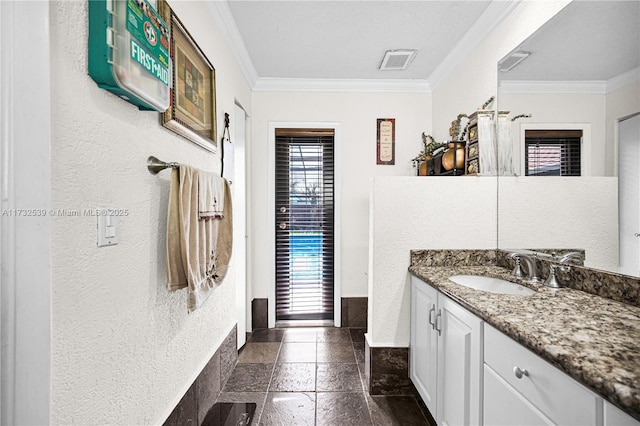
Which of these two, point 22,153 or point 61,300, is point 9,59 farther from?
point 61,300

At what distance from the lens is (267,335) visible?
3031 millimetres

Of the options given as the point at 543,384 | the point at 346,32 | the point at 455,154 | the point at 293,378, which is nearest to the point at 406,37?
the point at 346,32

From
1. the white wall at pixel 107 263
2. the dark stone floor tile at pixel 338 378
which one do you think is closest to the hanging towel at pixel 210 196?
the white wall at pixel 107 263

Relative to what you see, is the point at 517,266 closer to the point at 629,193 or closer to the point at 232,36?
the point at 629,193

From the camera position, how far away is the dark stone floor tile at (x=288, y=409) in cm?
183

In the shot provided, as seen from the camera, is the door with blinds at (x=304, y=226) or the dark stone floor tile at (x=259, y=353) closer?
the dark stone floor tile at (x=259, y=353)

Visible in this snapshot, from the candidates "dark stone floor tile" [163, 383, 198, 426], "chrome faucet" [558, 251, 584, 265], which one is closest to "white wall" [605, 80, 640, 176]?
"chrome faucet" [558, 251, 584, 265]

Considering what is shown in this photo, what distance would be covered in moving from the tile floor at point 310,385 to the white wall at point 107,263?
2.30 ft

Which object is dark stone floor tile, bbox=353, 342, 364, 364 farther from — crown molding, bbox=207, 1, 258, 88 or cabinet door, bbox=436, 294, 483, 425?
crown molding, bbox=207, 1, 258, 88

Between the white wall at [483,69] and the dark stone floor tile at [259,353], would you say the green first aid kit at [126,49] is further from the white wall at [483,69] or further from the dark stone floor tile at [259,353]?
the dark stone floor tile at [259,353]

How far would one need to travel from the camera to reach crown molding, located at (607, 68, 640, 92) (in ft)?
3.92

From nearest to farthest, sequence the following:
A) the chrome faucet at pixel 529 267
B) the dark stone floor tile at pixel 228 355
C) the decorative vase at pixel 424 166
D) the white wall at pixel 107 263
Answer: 1. the white wall at pixel 107 263
2. the chrome faucet at pixel 529 267
3. the dark stone floor tile at pixel 228 355
4. the decorative vase at pixel 424 166

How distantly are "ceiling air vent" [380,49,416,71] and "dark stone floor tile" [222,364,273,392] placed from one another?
2.72 m

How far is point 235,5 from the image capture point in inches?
79.9
